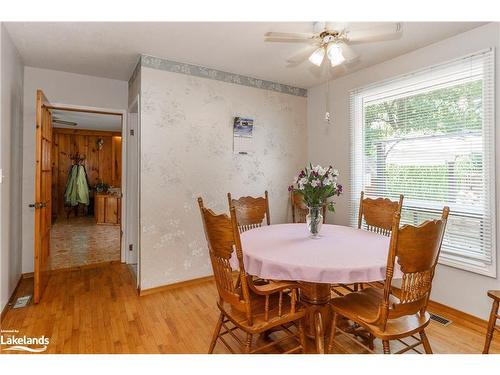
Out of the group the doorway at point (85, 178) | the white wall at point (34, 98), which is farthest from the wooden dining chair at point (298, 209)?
the doorway at point (85, 178)

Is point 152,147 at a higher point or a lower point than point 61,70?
lower

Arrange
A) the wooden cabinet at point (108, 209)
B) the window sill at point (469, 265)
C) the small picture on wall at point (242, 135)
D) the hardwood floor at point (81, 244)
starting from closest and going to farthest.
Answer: the window sill at point (469, 265), the small picture on wall at point (242, 135), the hardwood floor at point (81, 244), the wooden cabinet at point (108, 209)

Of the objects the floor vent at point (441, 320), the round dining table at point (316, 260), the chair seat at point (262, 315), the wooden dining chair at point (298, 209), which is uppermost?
the wooden dining chair at point (298, 209)

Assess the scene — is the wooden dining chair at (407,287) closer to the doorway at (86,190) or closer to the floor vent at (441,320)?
the floor vent at (441,320)

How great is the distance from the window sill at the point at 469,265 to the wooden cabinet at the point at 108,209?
637 cm

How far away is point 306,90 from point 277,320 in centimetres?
338

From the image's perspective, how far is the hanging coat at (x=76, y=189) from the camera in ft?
23.9

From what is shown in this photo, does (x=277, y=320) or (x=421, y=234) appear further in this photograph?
(x=277, y=320)

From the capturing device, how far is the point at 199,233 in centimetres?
327

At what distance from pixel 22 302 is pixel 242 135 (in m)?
2.81

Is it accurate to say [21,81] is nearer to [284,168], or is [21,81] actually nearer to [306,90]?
[284,168]

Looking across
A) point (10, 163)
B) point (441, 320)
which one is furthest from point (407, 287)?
point (10, 163)

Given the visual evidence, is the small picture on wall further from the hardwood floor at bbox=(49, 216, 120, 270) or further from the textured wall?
the hardwood floor at bbox=(49, 216, 120, 270)
